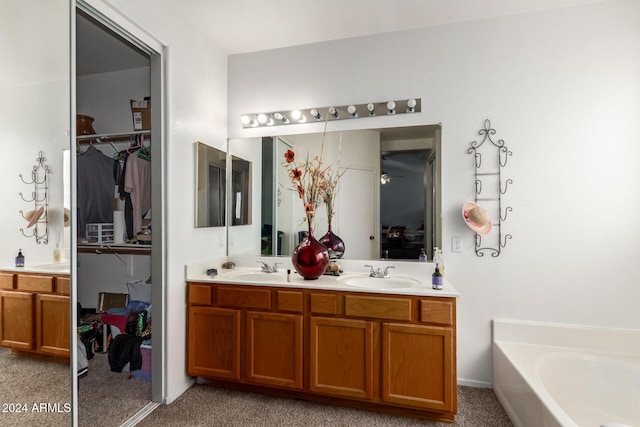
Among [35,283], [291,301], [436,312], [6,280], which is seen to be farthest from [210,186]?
[436,312]

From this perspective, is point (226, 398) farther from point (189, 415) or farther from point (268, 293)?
point (268, 293)

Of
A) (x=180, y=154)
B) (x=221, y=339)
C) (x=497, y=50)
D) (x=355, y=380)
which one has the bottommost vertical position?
(x=355, y=380)

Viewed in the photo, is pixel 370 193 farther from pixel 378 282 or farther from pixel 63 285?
pixel 63 285

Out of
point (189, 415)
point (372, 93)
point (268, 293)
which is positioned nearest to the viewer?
point (189, 415)

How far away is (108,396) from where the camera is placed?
7.50ft

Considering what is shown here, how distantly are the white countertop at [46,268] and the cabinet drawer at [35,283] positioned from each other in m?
0.03

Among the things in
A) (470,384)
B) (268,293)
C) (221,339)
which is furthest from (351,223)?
(470,384)

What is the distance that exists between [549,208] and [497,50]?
1237mm

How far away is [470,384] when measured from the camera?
2445mm

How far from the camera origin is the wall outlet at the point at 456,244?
8.17 feet

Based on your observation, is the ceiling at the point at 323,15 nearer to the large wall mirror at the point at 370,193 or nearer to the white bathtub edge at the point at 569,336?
the large wall mirror at the point at 370,193

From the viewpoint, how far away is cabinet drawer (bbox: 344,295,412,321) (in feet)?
6.79

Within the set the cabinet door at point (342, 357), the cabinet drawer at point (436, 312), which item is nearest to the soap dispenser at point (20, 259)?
the cabinet door at point (342, 357)

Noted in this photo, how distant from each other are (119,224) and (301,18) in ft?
7.84
